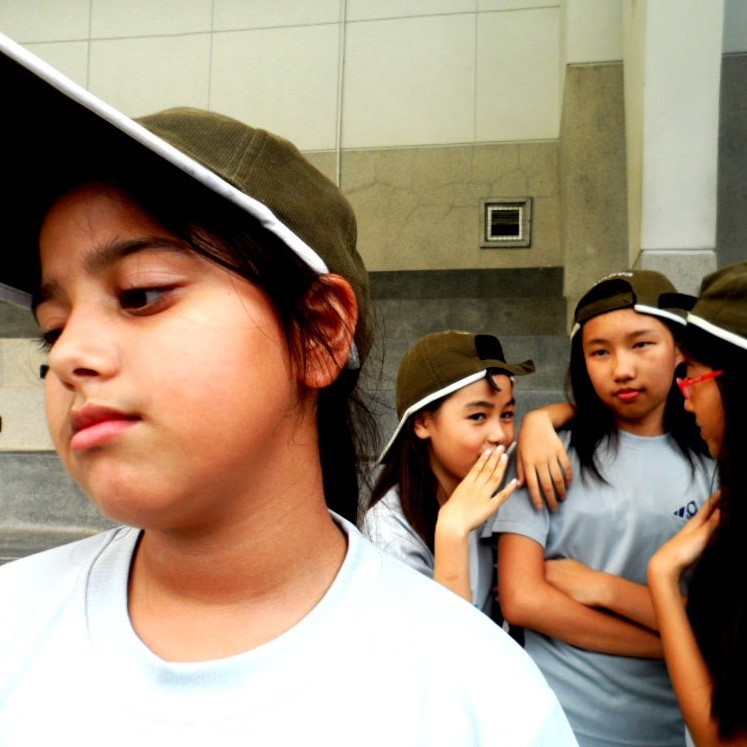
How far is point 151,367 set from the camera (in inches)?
27.5

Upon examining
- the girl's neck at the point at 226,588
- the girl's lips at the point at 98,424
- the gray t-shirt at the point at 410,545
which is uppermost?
the girl's lips at the point at 98,424

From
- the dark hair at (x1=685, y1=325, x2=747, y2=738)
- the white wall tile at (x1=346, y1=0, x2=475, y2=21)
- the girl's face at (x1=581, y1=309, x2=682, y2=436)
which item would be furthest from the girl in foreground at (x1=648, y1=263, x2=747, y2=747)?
the white wall tile at (x1=346, y1=0, x2=475, y2=21)

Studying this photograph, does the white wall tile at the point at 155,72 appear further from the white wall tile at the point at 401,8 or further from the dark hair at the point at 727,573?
the dark hair at the point at 727,573

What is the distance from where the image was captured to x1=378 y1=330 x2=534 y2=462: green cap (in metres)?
2.05

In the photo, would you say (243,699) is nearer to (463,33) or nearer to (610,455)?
(610,455)

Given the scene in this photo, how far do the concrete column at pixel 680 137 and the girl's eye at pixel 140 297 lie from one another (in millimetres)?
3363

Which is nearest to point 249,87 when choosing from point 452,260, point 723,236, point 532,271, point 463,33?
point 463,33

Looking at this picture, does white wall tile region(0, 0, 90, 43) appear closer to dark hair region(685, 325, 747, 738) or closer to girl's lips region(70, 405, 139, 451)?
dark hair region(685, 325, 747, 738)

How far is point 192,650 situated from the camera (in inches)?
30.7

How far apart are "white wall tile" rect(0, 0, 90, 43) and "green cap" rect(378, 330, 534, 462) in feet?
21.3

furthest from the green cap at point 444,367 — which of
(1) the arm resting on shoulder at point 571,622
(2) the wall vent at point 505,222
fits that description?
(2) the wall vent at point 505,222

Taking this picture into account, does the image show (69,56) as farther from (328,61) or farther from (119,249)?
(119,249)

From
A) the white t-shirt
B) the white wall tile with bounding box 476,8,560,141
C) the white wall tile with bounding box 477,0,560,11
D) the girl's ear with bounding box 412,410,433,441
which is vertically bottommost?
the white t-shirt

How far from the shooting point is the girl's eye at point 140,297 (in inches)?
28.5
